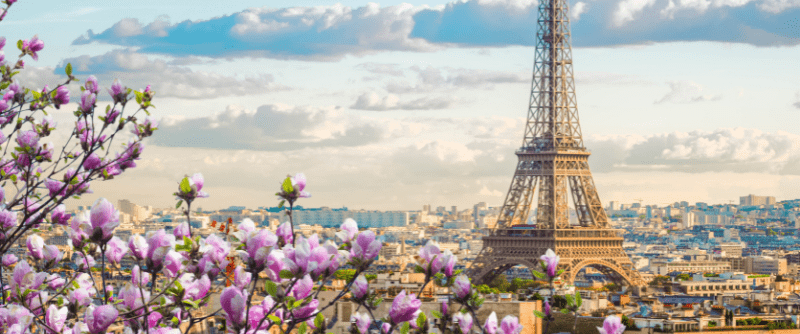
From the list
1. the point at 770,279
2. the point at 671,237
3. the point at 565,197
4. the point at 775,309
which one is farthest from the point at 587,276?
the point at 671,237

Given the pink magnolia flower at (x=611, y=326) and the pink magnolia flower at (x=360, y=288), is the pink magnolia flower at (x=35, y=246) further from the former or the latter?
the pink magnolia flower at (x=611, y=326)

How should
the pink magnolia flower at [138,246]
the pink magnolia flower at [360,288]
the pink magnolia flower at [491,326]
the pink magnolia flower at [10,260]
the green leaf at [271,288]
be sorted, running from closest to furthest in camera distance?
the green leaf at [271,288] → the pink magnolia flower at [138,246] → the pink magnolia flower at [360,288] → the pink magnolia flower at [491,326] → the pink magnolia flower at [10,260]

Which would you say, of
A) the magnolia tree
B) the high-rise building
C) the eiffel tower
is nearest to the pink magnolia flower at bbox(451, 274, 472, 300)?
the magnolia tree

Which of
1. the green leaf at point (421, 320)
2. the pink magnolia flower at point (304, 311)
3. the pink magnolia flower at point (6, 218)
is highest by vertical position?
the pink magnolia flower at point (6, 218)

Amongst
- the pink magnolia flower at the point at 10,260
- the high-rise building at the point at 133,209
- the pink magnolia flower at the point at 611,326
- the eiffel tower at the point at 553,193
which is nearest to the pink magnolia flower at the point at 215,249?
the pink magnolia flower at the point at 611,326

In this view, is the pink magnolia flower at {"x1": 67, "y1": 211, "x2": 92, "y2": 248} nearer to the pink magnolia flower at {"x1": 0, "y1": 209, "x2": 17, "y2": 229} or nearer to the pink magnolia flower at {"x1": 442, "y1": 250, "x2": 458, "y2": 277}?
the pink magnolia flower at {"x1": 0, "y1": 209, "x2": 17, "y2": 229}

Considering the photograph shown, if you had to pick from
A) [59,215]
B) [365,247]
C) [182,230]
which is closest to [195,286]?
[182,230]
